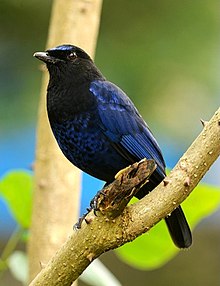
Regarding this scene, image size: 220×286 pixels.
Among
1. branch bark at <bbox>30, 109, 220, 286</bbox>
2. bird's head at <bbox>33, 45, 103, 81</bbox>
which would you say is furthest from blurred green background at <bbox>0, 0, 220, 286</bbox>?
branch bark at <bbox>30, 109, 220, 286</bbox>

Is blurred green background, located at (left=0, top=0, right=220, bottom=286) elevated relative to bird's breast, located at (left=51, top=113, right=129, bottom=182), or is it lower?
elevated

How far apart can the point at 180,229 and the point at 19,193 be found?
0.64 meters

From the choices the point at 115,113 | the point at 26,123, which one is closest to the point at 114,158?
the point at 115,113

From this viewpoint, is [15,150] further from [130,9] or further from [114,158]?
[114,158]

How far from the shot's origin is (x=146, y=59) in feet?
14.3

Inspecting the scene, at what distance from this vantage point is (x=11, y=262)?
2.25 meters

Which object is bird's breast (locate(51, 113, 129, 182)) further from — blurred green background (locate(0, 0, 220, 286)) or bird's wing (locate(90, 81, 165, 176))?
blurred green background (locate(0, 0, 220, 286))

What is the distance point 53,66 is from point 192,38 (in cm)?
230

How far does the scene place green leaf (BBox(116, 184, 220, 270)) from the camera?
7.00 ft

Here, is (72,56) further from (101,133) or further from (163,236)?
(163,236)

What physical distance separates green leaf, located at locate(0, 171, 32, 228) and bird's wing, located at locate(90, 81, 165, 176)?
1.26ft

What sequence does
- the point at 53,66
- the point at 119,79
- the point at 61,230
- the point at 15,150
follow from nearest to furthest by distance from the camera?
1. the point at 53,66
2. the point at 61,230
3. the point at 15,150
4. the point at 119,79

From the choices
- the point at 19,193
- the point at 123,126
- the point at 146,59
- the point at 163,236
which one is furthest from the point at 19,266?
the point at 146,59

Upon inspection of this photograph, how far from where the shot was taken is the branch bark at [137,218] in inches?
60.3
